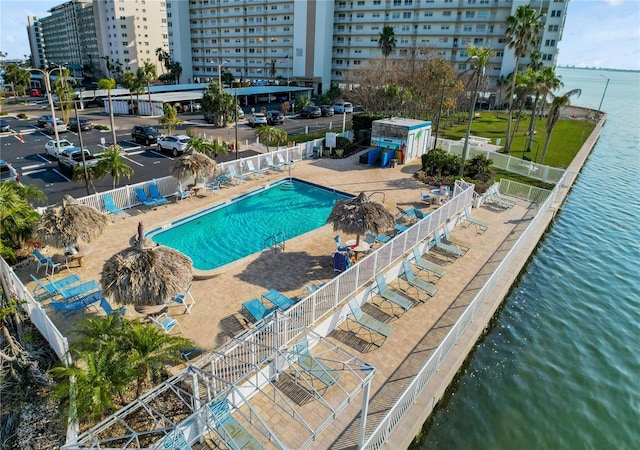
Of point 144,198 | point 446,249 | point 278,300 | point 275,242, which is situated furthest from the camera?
point 144,198

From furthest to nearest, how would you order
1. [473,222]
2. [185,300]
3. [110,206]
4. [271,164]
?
[271,164], [473,222], [110,206], [185,300]

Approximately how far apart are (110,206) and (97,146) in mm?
19176

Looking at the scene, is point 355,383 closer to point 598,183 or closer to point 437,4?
point 598,183

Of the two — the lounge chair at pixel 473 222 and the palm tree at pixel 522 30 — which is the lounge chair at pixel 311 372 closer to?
the lounge chair at pixel 473 222

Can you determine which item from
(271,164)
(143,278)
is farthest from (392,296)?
(271,164)

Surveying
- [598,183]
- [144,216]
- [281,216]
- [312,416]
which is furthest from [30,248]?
[598,183]

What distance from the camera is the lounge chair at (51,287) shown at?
11.7m

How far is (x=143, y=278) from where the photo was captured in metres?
9.76

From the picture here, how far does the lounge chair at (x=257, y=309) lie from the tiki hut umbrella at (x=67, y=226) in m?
6.24

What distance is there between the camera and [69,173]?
965 inches

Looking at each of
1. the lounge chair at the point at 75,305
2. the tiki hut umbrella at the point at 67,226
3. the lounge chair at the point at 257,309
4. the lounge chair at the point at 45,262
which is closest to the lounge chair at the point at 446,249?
the lounge chair at the point at 257,309

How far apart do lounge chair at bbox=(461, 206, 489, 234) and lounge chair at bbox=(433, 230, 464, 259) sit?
8.67ft

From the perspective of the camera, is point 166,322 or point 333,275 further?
point 333,275

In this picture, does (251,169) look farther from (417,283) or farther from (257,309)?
(257,309)
